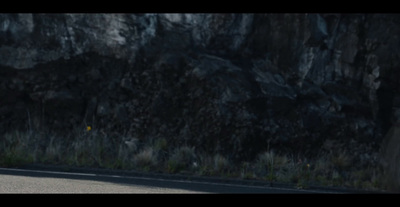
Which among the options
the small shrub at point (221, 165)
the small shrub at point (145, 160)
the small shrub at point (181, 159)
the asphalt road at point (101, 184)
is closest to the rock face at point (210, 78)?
the small shrub at point (181, 159)

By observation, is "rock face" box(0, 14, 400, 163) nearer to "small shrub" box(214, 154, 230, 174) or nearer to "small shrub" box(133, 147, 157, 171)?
"small shrub" box(214, 154, 230, 174)

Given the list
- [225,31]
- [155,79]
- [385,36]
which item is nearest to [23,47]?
[155,79]

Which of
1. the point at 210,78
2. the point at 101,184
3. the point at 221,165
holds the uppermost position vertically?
the point at 210,78

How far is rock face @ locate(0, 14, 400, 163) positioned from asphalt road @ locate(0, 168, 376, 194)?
350cm

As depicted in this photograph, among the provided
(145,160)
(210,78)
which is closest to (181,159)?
(145,160)

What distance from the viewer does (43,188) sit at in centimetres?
618

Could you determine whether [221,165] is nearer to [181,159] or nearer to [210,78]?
[181,159]

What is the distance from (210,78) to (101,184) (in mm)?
5647

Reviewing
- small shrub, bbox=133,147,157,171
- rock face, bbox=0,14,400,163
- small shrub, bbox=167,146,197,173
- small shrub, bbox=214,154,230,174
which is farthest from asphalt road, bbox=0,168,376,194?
rock face, bbox=0,14,400,163

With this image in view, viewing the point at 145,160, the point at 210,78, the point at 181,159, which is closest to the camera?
the point at 145,160

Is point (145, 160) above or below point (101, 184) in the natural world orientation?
above

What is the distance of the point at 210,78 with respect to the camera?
11.8 metres

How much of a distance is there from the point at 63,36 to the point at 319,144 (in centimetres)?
771

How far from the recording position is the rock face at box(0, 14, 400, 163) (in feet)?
37.8
